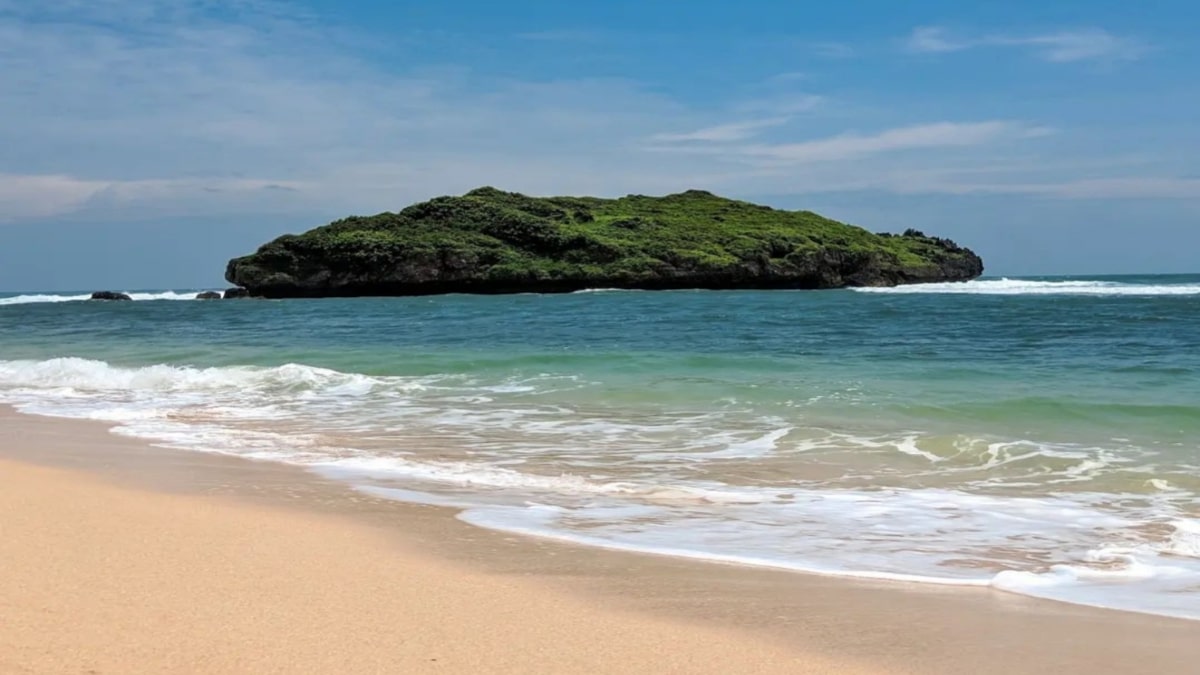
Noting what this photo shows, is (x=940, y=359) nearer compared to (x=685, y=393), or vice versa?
(x=685, y=393)

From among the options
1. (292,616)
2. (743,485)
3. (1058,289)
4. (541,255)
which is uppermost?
(541,255)

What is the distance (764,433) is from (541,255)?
67998 millimetres

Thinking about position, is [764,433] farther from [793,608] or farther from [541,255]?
[541,255]

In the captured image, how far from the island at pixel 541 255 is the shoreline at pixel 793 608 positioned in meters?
68.6

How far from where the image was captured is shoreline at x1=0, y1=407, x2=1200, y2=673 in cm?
391

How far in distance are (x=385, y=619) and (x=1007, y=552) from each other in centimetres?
357

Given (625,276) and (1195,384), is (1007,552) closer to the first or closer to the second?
(1195,384)

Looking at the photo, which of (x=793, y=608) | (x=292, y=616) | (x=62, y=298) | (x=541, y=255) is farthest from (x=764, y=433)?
(x=62, y=298)

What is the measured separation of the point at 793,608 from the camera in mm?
4547

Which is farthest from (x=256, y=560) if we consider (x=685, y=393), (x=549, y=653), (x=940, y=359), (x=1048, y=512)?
(x=940, y=359)

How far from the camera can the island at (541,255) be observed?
7494 centimetres

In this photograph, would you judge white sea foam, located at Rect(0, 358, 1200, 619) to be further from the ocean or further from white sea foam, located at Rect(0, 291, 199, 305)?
white sea foam, located at Rect(0, 291, 199, 305)

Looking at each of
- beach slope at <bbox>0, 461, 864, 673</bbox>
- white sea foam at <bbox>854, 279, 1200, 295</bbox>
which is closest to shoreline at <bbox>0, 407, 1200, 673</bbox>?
beach slope at <bbox>0, 461, 864, 673</bbox>

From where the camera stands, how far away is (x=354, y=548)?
218 inches
